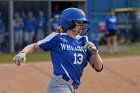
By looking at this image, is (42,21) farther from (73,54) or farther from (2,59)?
(73,54)

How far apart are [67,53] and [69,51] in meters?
0.03

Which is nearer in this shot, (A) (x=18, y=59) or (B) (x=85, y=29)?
(A) (x=18, y=59)

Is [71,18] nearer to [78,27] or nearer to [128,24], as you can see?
[78,27]

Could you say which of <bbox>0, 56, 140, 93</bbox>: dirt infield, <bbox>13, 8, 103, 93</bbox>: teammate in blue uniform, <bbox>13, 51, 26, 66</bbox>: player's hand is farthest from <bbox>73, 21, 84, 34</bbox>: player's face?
<bbox>0, 56, 140, 93</bbox>: dirt infield

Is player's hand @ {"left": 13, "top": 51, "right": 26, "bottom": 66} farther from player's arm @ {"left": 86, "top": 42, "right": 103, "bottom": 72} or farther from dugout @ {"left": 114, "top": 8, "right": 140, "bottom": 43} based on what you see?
dugout @ {"left": 114, "top": 8, "right": 140, "bottom": 43}

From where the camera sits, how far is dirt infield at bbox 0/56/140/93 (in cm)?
1114

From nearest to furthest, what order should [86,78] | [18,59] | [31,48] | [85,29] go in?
[18,59], [85,29], [31,48], [86,78]

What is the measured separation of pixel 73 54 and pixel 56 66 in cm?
24

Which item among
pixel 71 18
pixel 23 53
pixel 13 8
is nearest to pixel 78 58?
pixel 71 18

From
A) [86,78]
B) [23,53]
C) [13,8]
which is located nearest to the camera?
[23,53]

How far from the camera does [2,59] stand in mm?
17656

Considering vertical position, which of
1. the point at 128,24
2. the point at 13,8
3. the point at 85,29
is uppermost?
the point at 85,29

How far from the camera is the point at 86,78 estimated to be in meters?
13.0

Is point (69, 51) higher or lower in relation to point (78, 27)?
lower
